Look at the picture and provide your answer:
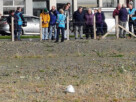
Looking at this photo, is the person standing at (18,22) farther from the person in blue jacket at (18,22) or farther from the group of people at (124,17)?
the group of people at (124,17)

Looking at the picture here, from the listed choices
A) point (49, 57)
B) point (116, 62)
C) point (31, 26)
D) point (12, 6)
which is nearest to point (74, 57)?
point (49, 57)

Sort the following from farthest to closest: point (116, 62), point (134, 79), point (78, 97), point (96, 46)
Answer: point (96, 46), point (116, 62), point (134, 79), point (78, 97)

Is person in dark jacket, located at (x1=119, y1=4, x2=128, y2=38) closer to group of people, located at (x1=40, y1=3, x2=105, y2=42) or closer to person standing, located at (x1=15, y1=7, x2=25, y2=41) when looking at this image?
group of people, located at (x1=40, y1=3, x2=105, y2=42)

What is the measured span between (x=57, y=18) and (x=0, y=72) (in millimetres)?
13377

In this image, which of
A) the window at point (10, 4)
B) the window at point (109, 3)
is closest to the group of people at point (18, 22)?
the window at point (10, 4)

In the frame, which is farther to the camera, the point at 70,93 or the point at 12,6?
the point at 12,6

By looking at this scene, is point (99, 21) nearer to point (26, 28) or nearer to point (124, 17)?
point (124, 17)

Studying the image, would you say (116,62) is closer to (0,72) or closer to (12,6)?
(0,72)

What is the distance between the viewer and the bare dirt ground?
37.7 feet

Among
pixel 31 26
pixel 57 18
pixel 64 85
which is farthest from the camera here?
pixel 31 26

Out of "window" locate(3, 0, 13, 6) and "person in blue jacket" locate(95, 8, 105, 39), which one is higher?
"window" locate(3, 0, 13, 6)

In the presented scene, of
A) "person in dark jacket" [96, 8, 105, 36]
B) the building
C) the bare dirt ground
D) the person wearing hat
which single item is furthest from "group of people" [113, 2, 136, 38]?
the building

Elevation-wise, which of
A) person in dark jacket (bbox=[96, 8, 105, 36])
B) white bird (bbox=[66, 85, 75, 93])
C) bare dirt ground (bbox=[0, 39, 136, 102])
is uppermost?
person in dark jacket (bbox=[96, 8, 105, 36])

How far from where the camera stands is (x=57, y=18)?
94.7ft
